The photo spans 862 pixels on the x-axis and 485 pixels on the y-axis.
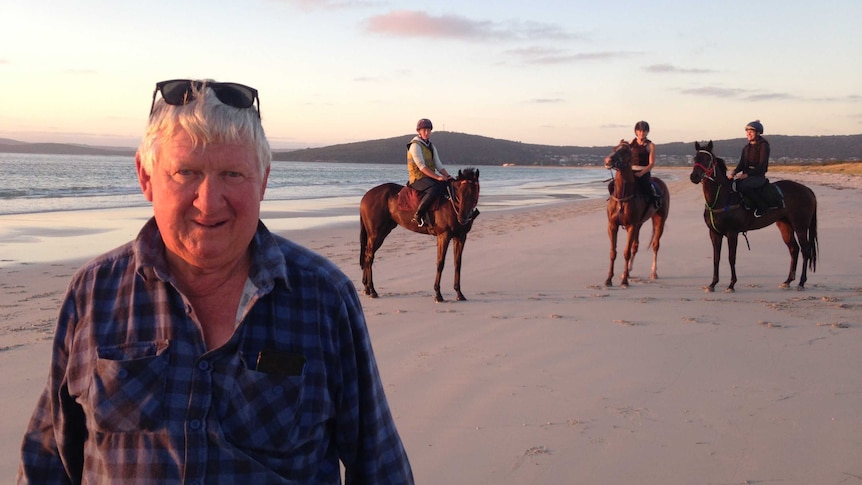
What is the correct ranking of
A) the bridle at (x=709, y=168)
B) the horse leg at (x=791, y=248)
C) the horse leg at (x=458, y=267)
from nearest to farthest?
the horse leg at (x=458, y=267) → the bridle at (x=709, y=168) → the horse leg at (x=791, y=248)

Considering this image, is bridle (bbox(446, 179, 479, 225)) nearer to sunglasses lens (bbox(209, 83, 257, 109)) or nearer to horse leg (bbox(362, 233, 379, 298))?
horse leg (bbox(362, 233, 379, 298))

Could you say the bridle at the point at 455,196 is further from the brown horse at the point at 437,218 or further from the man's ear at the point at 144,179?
the man's ear at the point at 144,179

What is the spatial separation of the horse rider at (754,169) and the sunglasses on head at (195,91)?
9.60 meters

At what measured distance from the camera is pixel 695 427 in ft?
14.9

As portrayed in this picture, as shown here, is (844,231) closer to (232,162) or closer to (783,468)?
(783,468)

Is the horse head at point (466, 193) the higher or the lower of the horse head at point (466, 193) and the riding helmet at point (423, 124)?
the lower

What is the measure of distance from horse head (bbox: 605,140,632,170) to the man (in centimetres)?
861

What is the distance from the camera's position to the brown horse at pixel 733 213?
995 cm

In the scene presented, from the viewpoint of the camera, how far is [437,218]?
9.53 m

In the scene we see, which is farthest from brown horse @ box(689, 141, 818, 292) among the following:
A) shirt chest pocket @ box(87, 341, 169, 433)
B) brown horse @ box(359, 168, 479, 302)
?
shirt chest pocket @ box(87, 341, 169, 433)

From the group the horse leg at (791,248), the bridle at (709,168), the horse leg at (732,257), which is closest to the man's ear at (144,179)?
the horse leg at (732,257)

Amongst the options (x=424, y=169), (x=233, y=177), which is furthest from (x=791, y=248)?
(x=233, y=177)

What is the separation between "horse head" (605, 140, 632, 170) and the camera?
10016 mm

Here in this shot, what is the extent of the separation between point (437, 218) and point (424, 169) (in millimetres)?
716
